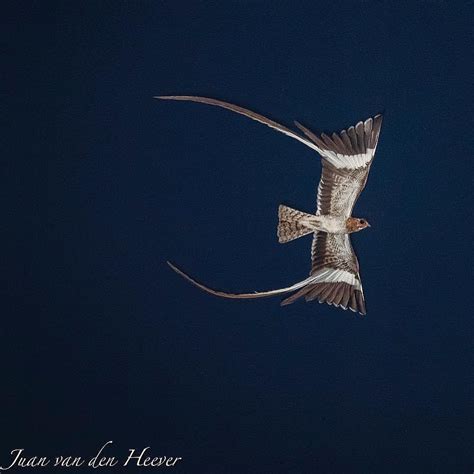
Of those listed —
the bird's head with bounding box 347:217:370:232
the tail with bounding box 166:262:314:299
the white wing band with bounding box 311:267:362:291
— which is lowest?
the tail with bounding box 166:262:314:299

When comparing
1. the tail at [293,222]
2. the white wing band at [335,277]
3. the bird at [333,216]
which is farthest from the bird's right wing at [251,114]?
the white wing band at [335,277]

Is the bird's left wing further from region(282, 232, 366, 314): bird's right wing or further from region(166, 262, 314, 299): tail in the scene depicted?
region(166, 262, 314, 299): tail

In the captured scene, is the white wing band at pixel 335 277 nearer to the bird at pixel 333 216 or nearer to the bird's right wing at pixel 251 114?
the bird at pixel 333 216

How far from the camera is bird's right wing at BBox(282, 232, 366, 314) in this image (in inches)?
63.6

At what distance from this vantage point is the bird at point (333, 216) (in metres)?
1.58

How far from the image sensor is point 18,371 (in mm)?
1726

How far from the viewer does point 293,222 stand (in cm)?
162

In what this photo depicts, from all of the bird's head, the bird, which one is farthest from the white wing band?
the bird's head

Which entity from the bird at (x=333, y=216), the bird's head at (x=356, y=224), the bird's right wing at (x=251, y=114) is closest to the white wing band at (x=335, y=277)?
the bird at (x=333, y=216)

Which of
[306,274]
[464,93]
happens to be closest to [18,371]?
[306,274]

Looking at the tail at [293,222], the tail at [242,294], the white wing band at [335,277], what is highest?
the tail at [293,222]

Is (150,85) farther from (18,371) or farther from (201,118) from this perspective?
(18,371)

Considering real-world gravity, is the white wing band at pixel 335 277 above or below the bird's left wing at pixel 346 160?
below

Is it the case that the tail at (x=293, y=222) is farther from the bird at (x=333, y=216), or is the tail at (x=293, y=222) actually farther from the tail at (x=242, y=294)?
the tail at (x=242, y=294)
